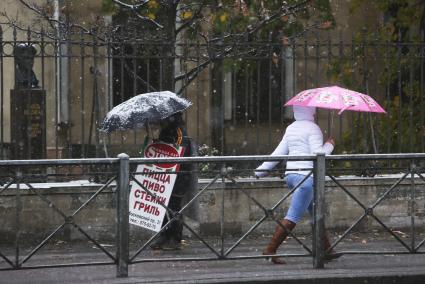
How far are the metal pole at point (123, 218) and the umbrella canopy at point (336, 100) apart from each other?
6.09 feet

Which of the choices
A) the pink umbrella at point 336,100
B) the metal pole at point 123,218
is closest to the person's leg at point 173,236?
the metal pole at point 123,218

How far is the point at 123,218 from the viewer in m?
7.04

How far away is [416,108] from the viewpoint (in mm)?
12438

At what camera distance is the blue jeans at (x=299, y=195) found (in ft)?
25.0

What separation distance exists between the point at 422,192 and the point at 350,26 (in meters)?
8.11

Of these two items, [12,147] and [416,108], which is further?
[416,108]

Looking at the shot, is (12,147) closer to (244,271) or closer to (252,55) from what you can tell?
(252,55)

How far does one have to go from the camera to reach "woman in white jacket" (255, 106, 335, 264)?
7.60 metres

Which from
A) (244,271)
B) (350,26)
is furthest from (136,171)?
(350,26)

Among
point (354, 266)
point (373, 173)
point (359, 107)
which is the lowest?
point (354, 266)

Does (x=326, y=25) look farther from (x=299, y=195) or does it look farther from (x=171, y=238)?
(x=299, y=195)

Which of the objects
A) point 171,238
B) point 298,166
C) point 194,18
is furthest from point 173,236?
point 194,18

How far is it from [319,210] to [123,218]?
1777 millimetres

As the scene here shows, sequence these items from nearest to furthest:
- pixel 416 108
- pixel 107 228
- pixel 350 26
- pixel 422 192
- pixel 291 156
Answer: pixel 291 156 → pixel 107 228 → pixel 422 192 → pixel 416 108 → pixel 350 26
